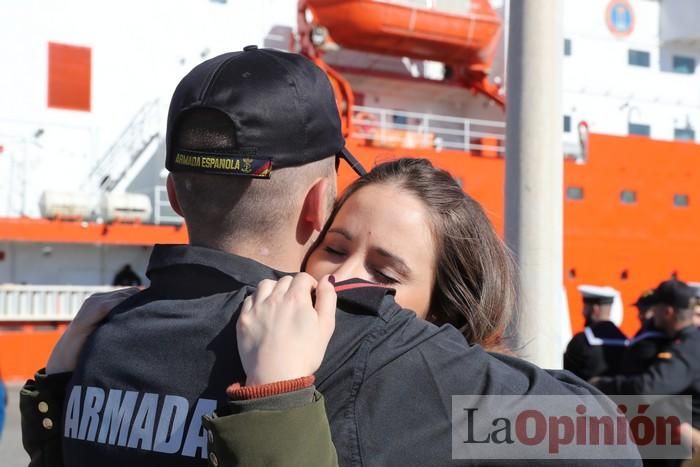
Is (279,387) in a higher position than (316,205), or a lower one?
lower

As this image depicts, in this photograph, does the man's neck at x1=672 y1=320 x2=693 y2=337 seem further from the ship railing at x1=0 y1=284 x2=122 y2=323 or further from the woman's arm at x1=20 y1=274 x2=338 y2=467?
the ship railing at x1=0 y1=284 x2=122 y2=323

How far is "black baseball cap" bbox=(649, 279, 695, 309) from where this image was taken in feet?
15.8

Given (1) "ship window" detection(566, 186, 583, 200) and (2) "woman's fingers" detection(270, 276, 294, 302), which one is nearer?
(2) "woman's fingers" detection(270, 276, 294, 302)

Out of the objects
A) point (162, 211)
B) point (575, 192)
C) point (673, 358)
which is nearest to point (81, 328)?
point (673, 358)

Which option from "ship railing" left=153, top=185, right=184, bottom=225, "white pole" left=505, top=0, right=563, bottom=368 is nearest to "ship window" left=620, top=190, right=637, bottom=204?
"ship railing" left=153, top=185, right=184, bottom=225

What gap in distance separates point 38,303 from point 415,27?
721 centimetres

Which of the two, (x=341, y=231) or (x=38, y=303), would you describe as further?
(x=38, y=303)

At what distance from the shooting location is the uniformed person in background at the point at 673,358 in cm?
444

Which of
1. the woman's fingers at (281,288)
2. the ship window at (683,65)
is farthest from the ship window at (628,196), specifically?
the woman's fingers at (281,288)

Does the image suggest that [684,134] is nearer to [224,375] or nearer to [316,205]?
[316,205]

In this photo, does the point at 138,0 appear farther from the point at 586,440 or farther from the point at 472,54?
the point at 586,440

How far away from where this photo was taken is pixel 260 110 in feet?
4.37

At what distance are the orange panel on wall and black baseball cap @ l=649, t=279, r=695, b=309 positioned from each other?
10.3 meters

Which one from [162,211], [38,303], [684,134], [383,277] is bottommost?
[38,303]
